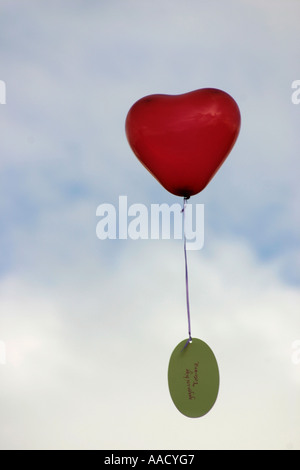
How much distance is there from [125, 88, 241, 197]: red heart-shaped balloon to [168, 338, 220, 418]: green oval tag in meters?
1.05

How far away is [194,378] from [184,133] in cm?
146

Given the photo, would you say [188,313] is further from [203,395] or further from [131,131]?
[131,131]

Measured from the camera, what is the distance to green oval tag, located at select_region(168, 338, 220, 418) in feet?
10.9

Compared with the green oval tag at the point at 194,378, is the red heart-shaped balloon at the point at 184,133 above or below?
above

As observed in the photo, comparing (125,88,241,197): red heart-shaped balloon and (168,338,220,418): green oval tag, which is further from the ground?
(125,88,241,197): red heart-shaped balloon

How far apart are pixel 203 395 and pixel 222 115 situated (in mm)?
1687

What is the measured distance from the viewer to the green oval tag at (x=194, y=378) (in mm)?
3314

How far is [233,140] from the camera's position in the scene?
3.90 meters

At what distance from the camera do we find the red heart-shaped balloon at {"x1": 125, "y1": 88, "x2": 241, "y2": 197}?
12.1 ft

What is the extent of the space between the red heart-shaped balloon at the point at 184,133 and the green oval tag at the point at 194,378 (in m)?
1.05

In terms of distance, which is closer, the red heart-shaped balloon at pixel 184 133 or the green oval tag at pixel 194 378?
the green oval tag at pixel 194 378

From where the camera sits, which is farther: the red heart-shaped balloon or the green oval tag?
the red heart-shaped balloon

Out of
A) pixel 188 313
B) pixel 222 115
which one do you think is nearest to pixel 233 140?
pixel 222 115

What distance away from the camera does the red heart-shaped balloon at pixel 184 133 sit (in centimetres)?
369
